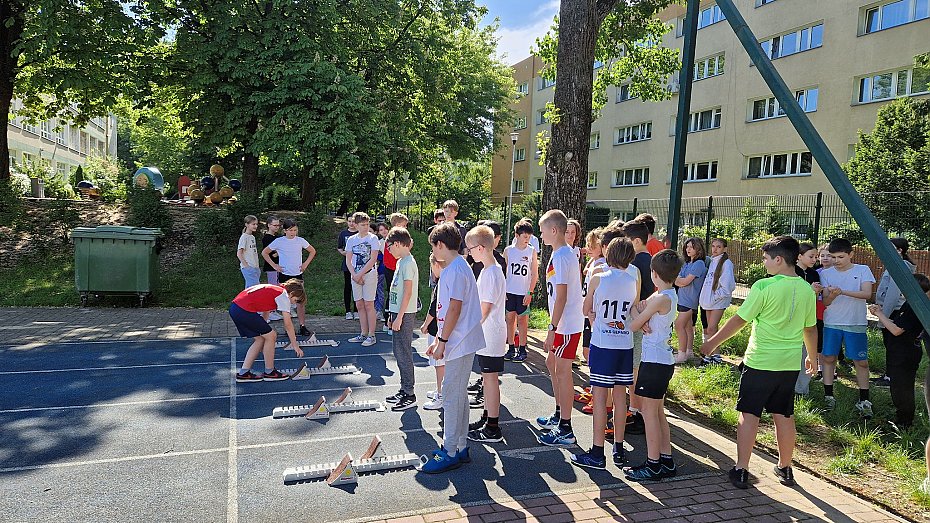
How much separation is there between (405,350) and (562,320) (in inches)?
69.5

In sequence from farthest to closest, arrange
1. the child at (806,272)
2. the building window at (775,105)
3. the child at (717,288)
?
the building window at (775,105) → the child at (717,288) → the child at (806,272)

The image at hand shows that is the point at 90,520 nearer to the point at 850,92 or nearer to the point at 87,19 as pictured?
the point at 87,19

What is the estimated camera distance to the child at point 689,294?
27.6ft

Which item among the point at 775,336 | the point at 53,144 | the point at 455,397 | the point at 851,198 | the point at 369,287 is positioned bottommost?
the point at 455,397

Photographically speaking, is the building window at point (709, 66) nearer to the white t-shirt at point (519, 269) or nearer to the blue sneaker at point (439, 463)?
the white t-shirt at point (519, 269)

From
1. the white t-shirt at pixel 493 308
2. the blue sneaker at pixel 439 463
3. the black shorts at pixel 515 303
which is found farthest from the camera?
the black shorts at pixel 515 303

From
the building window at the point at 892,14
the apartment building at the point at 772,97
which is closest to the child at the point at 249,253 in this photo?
the apartment building at the point at 772,97

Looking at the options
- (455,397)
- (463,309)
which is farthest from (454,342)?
(455,397)

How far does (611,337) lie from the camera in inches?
184

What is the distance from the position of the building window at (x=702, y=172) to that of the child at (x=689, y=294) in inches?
862

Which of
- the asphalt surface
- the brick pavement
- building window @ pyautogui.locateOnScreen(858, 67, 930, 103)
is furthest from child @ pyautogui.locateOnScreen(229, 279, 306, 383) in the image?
building window @ pyautogui.locateOnScreen(858, 67, 930, 103)

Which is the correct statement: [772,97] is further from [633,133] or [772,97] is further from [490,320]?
[490,320]

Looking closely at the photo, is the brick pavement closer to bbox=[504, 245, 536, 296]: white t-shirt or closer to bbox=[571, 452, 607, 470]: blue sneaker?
bbox=[571, 452, 607, 470]: blue sneaker

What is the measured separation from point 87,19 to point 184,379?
12882 mm
